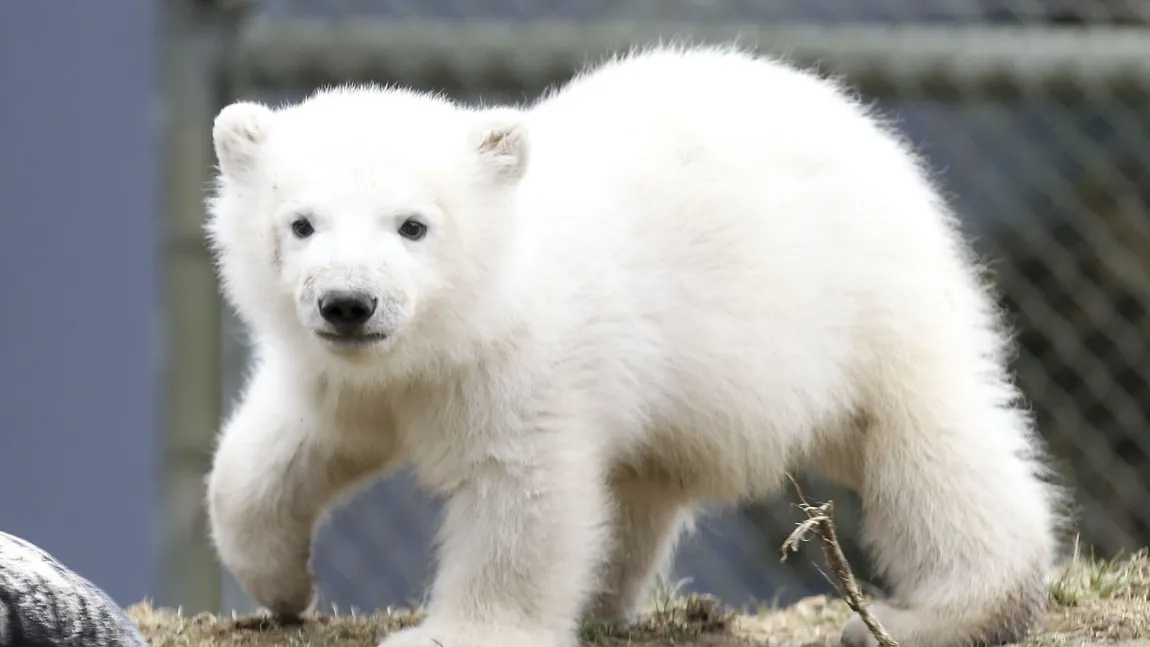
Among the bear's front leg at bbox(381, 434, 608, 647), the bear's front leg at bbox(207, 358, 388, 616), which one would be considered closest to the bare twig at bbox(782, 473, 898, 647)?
the bear's front leg at bbox(381, 434, 608, 647)

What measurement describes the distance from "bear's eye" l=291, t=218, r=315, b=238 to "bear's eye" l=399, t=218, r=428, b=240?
170 mm

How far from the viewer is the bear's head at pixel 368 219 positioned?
10.9 ft

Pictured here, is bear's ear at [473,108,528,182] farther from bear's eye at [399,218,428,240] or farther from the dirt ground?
the dirt ground

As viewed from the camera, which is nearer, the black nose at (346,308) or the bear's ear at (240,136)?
the black nose at (346,308)

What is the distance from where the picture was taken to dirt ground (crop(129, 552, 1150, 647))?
389cm

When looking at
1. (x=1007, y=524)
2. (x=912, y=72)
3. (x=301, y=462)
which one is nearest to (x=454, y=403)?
(x=301, y=462)

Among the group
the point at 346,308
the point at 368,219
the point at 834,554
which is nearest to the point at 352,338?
the point at 346,308

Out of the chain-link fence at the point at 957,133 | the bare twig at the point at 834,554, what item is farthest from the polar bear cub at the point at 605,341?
the chain-link fence at the point at 957,133

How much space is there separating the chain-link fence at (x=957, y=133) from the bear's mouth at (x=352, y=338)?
7.37 ft

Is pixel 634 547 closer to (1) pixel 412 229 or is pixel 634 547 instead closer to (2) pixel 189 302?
(1) pixel 412 229

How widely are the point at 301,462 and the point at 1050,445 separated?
3.98m

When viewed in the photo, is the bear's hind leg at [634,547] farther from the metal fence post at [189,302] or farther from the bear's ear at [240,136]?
the metal fence post at [189,302]

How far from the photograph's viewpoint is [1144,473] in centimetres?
698

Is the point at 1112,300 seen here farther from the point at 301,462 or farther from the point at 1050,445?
the point at 301,462
